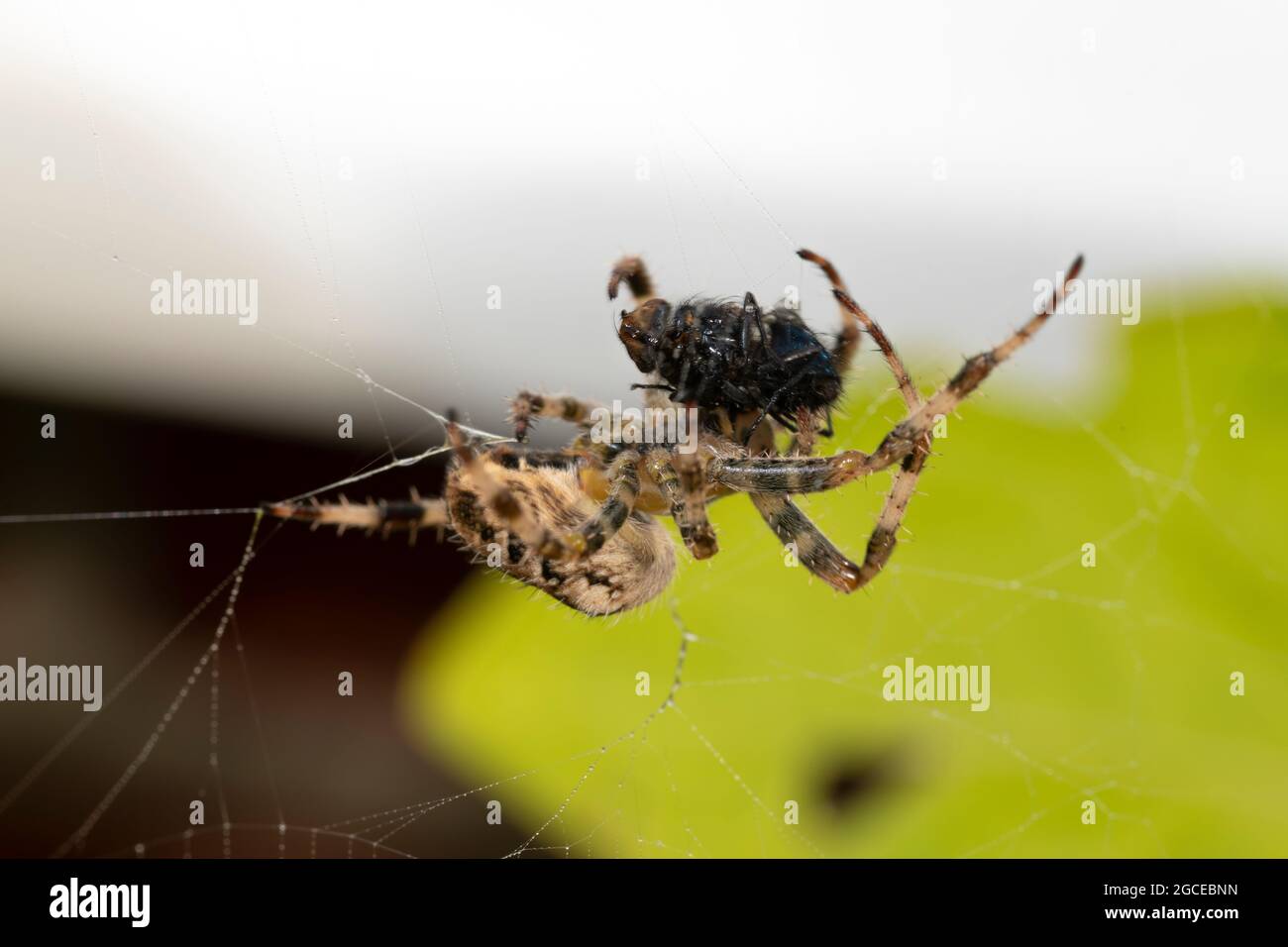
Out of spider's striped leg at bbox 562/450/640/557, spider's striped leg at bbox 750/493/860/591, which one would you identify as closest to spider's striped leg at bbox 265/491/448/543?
spider's striped leg at bbox 562/450/640/557

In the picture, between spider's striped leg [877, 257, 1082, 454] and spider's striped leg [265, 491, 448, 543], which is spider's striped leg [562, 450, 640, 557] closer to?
spider's striped leg [265, 491, 448, 543]

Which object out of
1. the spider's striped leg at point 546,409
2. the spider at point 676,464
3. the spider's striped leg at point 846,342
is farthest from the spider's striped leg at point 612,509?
the spider's striped leg at point 846,342

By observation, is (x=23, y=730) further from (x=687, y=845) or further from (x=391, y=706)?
(x=687, y=845)

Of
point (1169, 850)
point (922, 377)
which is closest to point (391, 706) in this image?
point (922, 377)

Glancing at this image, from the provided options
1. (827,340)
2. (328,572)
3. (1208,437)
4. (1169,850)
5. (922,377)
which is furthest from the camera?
(328,572)

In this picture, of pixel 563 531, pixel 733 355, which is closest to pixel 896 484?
pixel 733 355

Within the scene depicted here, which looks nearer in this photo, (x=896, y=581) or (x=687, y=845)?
(x=687, y=845)

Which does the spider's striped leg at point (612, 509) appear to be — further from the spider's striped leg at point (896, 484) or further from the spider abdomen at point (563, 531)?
the spider's striped leg at point (896, 484)

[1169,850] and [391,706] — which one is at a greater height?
[391,706]
